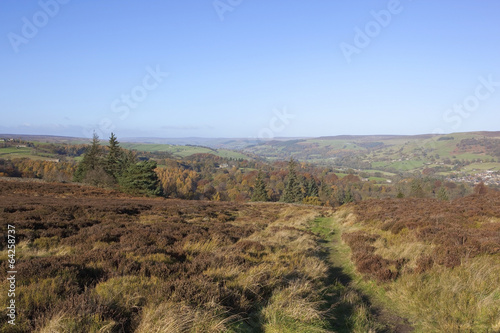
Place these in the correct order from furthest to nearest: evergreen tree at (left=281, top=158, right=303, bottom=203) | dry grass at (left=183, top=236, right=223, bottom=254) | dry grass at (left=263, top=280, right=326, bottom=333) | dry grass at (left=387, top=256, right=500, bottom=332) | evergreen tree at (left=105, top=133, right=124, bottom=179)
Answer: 1. evergreen tree at (left=281, top=158, right=303, bottom=203)
2. evergreen tree at (left=105, top=133, right=124, bottom=179)
3. dry grass at (left=183, top=236, right=223, bottom=254)
4. dry grass at (left=387, top=256, right=500, bottom=332)
5. dry grass at (left=263, top=280, right=326, bottom=333)

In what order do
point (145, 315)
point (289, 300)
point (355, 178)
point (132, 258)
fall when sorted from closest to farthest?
1. point (145, 315)
2. point (289, 300)
3. point (132, 258)
4. point (355, 178)

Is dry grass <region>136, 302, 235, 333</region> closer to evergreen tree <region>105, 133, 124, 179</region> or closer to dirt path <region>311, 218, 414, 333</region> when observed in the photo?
dirt path <region>311, 218, 414, 333</region>

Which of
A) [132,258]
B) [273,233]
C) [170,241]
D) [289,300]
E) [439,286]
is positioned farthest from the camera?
[273,233]

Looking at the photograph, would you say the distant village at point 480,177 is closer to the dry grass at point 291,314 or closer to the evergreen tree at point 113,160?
the evergreen tree at point 113,160

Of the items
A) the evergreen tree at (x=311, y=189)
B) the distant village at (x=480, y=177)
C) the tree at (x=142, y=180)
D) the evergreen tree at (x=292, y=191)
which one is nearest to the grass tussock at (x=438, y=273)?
the tree at (x=142, y=180)

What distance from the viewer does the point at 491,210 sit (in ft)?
42.0

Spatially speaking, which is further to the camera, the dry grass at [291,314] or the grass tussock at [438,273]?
the grass tussock at [438,273]

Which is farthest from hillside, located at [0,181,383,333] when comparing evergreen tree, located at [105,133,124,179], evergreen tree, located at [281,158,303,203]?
evergreen tree, located at [281,158,303,203]

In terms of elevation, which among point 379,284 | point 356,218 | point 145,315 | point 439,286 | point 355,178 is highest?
point 145,315

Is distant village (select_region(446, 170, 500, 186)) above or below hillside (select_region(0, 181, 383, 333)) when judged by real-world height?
below

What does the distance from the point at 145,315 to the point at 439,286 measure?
5.95 m

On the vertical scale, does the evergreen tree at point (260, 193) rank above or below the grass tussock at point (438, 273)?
below

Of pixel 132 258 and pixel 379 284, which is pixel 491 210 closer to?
pixel 379 284

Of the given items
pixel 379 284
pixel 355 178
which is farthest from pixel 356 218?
pixel 355 178
